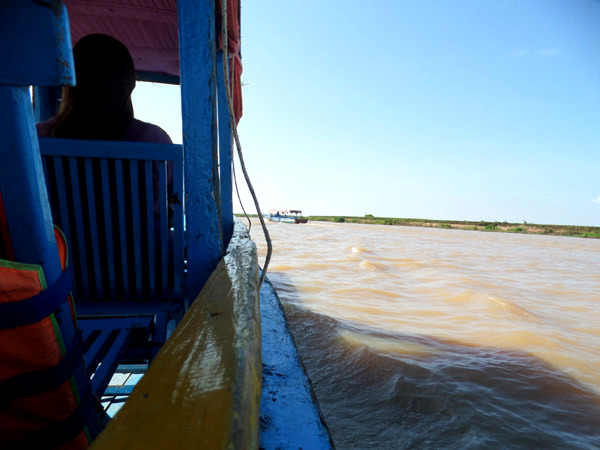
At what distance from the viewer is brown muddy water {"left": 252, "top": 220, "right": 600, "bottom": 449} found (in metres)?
1.59

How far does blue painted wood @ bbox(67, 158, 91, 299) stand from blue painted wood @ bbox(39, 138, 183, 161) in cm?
6

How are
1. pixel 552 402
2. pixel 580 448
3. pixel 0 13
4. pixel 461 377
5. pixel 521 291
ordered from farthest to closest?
pixel 521 291, pixel 461 377, pixel 552 402, pixel 580 448, pixel 0 13

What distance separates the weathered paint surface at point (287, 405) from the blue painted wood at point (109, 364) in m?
0.67

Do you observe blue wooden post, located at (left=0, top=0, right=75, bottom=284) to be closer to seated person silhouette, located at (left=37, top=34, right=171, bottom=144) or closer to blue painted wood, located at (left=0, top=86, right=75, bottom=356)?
blue painted wood, located at (left=0, top=86, right=75, bottom=356)

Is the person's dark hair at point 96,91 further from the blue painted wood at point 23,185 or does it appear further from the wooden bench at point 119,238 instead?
the blue painted wood at point 23,185

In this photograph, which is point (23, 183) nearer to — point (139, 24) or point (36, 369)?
point (36, 369)

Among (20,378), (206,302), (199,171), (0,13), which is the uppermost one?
(0,13)

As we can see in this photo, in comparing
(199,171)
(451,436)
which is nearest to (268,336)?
(199,171)

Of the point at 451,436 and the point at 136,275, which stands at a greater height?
the point at 136,275

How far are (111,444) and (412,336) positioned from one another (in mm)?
2879

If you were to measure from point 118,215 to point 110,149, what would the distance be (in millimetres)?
313

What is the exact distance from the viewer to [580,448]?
4.99 ft

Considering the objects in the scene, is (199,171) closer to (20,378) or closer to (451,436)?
(20,378)

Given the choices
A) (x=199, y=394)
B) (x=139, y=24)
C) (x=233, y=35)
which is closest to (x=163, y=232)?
(x=233, y=35)
